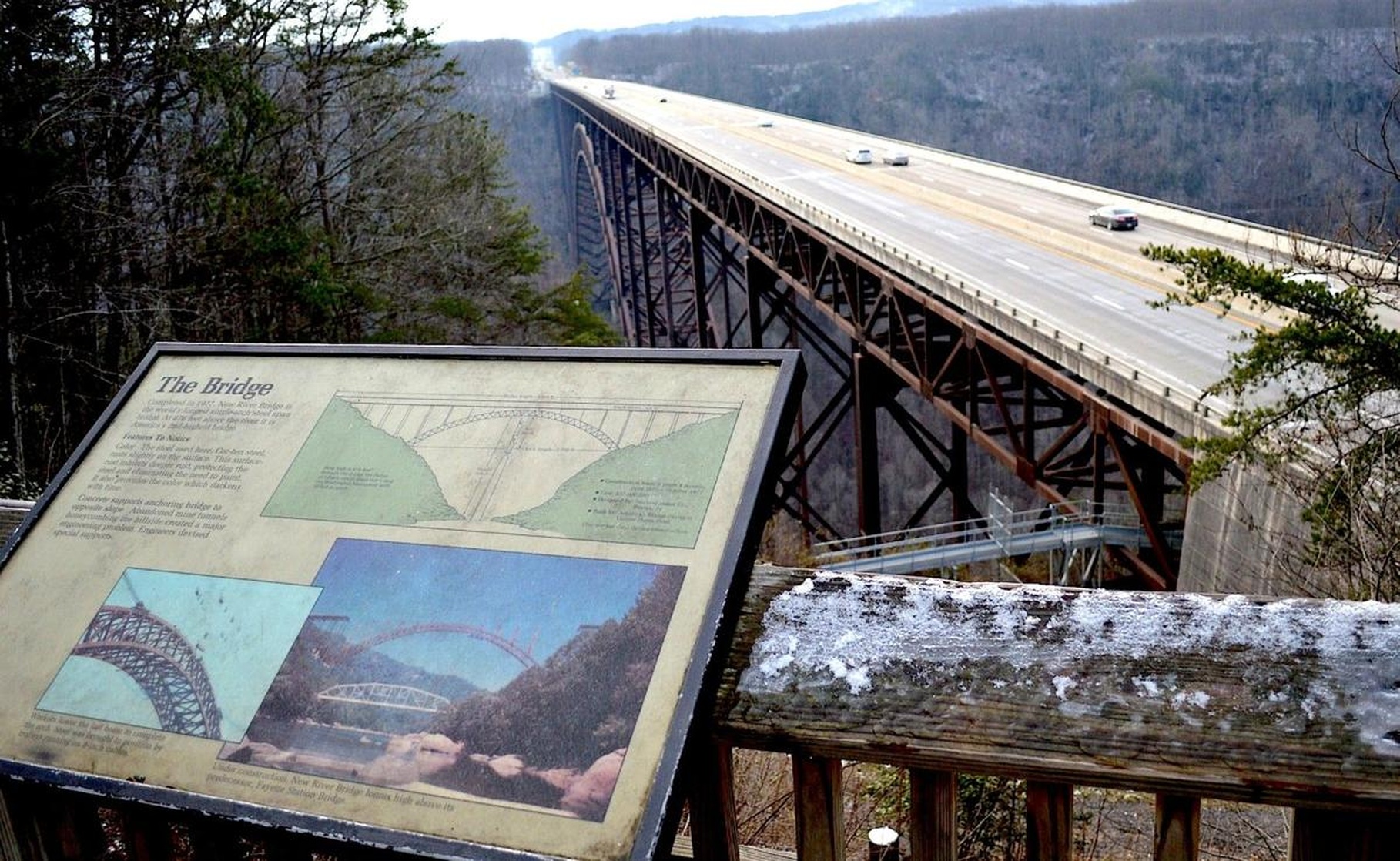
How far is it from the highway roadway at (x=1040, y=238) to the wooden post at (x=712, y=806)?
8.45m

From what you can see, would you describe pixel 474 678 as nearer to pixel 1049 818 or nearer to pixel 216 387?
pixel 1049 818

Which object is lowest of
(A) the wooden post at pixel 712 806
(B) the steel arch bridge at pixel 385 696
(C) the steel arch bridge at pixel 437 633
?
(A) the wooden post at pixel 712 806

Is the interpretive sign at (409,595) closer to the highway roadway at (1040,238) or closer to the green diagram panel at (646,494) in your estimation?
Answer: the green diagram panel at (646,494)

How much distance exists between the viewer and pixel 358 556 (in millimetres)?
1764

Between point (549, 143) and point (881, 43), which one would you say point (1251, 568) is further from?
point (881, 43)

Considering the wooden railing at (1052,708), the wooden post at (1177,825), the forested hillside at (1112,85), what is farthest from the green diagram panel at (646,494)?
the forested hillside at (1112,85)

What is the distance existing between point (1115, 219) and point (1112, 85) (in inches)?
3012

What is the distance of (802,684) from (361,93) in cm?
1805

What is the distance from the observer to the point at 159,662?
174 cm

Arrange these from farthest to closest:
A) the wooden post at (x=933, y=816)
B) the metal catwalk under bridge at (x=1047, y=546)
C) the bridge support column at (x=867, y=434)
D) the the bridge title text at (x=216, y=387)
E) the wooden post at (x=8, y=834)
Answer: the bridge support column at (x=867, y=434)
the metal catwalk under bridge at (x=1047, y=546)
the the bridge title text at (x=216, y=387)
the wooden post at (x=8, y=834)
the wooden post at (x=933, y=816)

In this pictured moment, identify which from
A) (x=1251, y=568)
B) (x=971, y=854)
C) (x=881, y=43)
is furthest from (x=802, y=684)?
(x=881, y=43)

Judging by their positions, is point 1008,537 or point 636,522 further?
point 1008,537

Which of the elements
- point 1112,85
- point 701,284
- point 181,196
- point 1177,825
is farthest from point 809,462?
point 1112,85

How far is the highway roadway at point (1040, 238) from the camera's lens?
1148 centimetres
